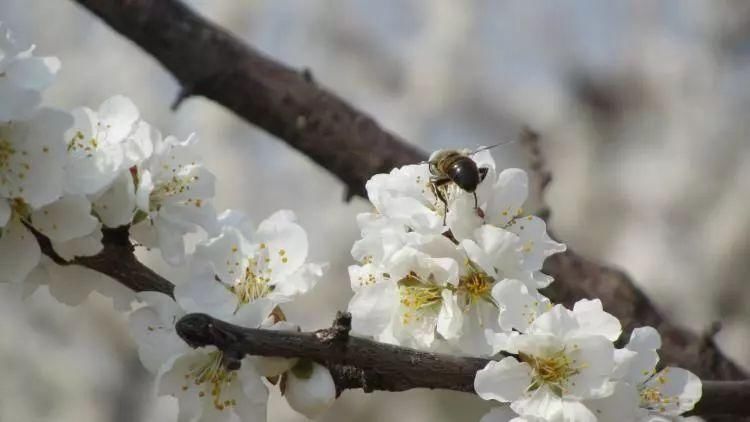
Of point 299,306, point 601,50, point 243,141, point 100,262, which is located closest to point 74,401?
point 299,306

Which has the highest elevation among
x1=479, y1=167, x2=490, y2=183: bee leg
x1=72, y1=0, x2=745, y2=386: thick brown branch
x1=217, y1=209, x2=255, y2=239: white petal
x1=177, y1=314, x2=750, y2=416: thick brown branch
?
x1=72, y1=0, x2=745, y2=386: thick brown branch

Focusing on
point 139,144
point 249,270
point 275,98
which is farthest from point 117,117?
point 275,98

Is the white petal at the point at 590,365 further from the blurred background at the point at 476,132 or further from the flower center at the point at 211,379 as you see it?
the blurred background at the point at 476,132

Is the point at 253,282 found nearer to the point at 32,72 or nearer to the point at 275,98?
the point at 32,72

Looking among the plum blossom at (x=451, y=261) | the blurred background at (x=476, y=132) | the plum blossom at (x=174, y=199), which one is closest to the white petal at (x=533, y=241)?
the plum blossom at (x=451, y=261)

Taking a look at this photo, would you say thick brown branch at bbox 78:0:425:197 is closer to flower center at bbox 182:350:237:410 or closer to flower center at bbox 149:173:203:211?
flower center at bbox 149:173:203:211

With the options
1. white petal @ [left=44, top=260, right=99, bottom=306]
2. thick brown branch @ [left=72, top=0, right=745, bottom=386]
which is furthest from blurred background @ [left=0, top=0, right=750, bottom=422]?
white petal @ [left=44, top=260, right=99, bottom=306]

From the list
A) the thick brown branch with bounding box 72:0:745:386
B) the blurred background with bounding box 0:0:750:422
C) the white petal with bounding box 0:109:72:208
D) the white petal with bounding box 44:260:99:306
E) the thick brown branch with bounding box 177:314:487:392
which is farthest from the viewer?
the blurred background with bounding box 0:0:750:422
